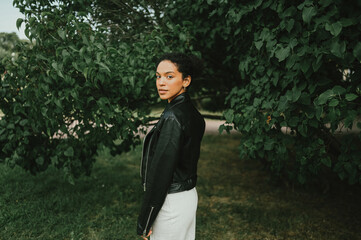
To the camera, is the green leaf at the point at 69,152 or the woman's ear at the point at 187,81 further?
the green leaf at the point at 69,152

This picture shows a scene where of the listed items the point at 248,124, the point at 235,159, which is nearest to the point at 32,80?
the point at 248,124

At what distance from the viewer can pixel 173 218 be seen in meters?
1.86

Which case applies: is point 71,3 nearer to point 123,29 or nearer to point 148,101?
point 123,29

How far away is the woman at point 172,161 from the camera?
1.76 meters

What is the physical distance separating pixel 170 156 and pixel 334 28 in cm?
144

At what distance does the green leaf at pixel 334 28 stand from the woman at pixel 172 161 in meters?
0.98

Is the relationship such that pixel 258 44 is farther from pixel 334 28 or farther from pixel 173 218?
pixel 173 218

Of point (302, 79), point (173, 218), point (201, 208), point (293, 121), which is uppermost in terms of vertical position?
point (302, 79)

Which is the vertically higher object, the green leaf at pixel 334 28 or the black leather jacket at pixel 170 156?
the green leaf at pixel 334 28

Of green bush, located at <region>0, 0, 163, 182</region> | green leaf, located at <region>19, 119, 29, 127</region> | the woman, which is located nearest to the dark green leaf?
the woman

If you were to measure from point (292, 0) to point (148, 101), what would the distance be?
7.01 feet

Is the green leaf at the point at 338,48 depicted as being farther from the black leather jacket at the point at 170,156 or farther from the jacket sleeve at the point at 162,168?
the jacket sleeve at the point at 162,168

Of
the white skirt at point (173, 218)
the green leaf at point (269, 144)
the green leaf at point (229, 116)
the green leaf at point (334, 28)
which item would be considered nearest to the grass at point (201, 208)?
the green leaf at point (269, 144)

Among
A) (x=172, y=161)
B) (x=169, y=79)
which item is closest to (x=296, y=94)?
(x=169, y=79)
